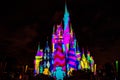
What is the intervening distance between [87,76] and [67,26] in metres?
128

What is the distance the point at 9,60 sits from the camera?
7788 cm

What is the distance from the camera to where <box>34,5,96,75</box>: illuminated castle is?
480ft

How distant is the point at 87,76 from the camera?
5000 centimetres

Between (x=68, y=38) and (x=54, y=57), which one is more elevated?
(x=68, y=38)

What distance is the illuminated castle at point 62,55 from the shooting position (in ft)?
480

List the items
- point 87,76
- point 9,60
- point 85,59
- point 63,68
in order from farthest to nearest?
1. point 85,59
2. point 63,68
3. point 9,60
4. point 87,76

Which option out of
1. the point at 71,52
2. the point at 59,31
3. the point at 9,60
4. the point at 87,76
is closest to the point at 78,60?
the point at 71,52

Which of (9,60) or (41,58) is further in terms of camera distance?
(41,58)

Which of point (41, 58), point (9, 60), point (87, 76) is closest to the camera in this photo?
point (87, 76)

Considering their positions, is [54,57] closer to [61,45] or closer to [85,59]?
[61,45]

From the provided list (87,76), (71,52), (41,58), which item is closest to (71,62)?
(71,52)

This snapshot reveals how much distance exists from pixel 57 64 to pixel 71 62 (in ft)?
35.6

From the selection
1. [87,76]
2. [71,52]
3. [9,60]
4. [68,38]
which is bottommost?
[87,76]

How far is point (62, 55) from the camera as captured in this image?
150375 millimetres
